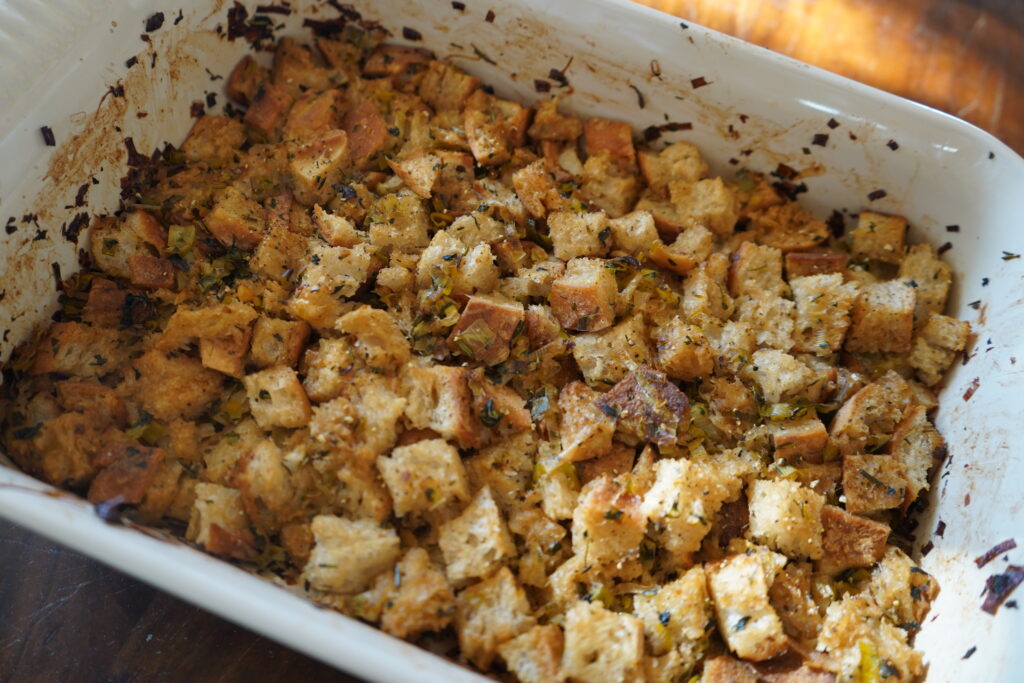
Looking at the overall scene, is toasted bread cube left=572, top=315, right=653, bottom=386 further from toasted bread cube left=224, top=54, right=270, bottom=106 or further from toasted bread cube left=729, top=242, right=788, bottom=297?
toasted bread cube left=224, top=54, right=270, bottom=106

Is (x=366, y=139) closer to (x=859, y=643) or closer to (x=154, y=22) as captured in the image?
(x=154, y=22)

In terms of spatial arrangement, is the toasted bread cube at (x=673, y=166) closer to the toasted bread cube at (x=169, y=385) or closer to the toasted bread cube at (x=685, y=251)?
the toasted bread cube at (x=685, y=251)

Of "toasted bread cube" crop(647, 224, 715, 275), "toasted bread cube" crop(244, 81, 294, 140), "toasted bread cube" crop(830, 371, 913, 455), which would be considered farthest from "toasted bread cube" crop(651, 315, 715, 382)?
"toasted bread cube" crop(244, 81, 294, 140)

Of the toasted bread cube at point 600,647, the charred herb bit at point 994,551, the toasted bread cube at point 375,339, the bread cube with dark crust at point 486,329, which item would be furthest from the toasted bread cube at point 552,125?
the charred herb bit at point 994,551

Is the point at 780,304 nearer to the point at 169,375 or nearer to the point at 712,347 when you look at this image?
the point at 712,347

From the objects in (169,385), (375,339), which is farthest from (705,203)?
(169,385)

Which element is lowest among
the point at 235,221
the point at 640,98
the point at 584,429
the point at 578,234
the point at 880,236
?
the point at 584,429
